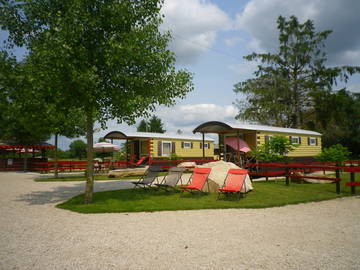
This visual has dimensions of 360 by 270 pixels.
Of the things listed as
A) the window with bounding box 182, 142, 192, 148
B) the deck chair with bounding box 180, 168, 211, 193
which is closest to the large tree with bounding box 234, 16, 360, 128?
the window with bounding box 182, 142, 192, 148

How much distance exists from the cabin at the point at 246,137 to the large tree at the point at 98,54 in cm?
669

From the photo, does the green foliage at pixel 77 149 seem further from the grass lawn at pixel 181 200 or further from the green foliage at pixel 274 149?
the grass lawn at pixel 181 200

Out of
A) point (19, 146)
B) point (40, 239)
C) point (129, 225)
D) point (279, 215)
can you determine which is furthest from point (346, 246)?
point (19, 146)

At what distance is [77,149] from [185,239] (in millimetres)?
41162

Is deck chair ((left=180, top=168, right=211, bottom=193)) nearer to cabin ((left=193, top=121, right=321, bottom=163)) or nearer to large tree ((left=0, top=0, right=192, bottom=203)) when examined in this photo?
large tree ((left=0, top=0, right=192, bottom=203))

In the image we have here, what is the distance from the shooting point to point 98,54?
798 cm

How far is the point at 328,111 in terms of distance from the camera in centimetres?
2817

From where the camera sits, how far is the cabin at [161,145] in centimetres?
1984

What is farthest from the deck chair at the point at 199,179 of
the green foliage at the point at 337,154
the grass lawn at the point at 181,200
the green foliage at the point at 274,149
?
the green foliage at the point at 337,154

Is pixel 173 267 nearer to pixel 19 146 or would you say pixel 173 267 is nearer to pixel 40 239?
pixel 40 239

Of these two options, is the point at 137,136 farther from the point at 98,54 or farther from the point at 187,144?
the point at 98,54

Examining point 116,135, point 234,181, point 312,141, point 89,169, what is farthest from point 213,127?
point 89,169

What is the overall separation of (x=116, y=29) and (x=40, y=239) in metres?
5.86

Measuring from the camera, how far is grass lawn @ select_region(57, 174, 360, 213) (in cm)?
721
